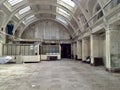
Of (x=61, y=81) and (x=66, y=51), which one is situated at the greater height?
(x=66, y=51)

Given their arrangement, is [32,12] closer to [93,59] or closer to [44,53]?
[44,53]

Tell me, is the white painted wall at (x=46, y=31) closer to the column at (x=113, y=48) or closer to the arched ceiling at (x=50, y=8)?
the arched ceiling at (x=50, y=8)

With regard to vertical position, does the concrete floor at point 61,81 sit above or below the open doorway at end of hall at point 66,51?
below

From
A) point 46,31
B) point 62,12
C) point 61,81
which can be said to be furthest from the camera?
point 46,31

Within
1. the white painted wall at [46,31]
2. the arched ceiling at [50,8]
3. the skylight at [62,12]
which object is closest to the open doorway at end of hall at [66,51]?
the white painted wall at [46,31]

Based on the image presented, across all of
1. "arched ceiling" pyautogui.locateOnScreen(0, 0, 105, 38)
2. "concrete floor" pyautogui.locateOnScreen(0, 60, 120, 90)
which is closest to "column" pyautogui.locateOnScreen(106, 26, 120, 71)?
"concrete floor" pyautogui.locateOnScreen(0, 60, 120, 90)

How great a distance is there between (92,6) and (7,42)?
16500 millimetres

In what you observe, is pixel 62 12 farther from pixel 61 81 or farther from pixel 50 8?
pixel 61 81

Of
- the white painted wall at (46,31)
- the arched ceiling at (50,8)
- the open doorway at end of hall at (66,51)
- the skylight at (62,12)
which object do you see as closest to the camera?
the arched ceiling at (50,8)

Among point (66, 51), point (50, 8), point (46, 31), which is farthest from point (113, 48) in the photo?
point (66, 51)

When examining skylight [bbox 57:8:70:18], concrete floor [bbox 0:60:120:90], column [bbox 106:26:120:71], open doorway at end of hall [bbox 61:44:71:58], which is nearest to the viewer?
concrete floor [bbox 0:60:120:90]

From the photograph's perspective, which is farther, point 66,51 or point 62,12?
point 66,51

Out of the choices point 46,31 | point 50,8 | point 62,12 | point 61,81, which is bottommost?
point 61,81

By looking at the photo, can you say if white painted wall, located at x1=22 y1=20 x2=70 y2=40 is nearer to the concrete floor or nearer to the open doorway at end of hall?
the open doorway at end of hall
